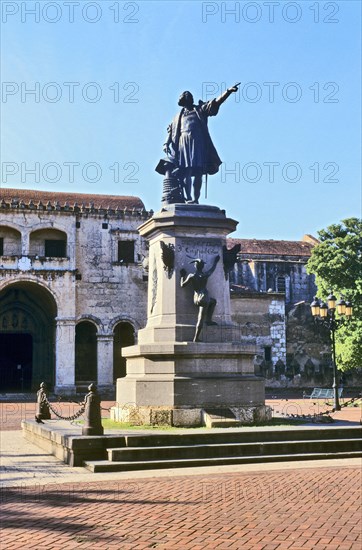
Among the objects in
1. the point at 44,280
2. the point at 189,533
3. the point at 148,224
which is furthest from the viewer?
the point at 44,280

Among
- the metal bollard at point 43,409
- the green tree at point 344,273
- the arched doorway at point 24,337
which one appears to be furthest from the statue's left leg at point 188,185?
the arched doorway at point 24,337

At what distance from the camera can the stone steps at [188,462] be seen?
9.77m

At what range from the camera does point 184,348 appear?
1238 cm

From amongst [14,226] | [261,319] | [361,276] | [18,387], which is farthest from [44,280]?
[361,276]

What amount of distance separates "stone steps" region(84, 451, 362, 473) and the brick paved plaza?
265 mm

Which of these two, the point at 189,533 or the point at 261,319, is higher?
the point at 261,319

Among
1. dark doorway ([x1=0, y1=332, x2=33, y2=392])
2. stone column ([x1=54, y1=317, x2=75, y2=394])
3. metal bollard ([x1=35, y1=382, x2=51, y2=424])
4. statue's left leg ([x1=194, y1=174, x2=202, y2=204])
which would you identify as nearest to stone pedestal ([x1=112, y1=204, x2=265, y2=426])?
statue's left leg ([x1=194, y1=174, x2=202, y2=204])

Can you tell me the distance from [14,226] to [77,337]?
7.31m

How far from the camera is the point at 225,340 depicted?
514 inches

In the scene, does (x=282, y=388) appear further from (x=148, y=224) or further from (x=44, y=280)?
(x=148, y=224)

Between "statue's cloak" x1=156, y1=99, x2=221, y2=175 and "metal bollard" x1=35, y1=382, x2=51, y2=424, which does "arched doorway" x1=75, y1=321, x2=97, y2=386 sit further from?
"statue's cloak" x1=156, y1=99, x2=221, y2=175

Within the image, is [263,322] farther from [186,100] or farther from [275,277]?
[186,100]

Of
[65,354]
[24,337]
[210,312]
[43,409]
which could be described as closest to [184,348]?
[210,312]

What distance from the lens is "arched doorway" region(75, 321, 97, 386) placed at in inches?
1512
